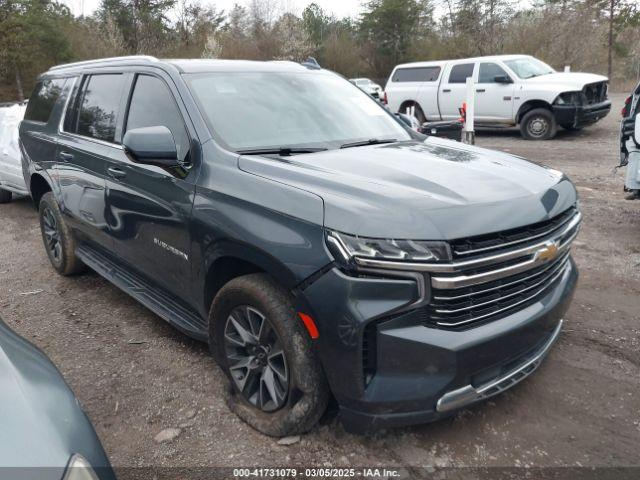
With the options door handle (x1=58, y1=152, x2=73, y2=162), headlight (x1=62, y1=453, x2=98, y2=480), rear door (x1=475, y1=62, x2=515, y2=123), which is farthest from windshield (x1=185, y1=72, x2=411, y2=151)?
rear door (x1=475, y1=62, x2=515, y2=123)

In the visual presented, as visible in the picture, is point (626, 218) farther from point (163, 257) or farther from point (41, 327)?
point (41, 327)

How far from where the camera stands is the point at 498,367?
2.41 metres

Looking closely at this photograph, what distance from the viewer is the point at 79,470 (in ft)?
4.58

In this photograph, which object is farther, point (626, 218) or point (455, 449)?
point (626, 218)

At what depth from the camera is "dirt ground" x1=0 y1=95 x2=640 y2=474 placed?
259 cm

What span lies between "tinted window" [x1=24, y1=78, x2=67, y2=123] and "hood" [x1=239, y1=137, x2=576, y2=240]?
3.06 meters

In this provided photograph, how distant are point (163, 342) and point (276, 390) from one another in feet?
4.76

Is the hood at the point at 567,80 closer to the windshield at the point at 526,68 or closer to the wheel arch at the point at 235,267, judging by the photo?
the windshield at the point at 526,68

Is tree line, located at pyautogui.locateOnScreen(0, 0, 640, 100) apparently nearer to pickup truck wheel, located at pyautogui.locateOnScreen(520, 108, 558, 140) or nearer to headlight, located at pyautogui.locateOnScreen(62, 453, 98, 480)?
pickup truck wheel, located at pyautogui.locateOnScreen(520, 108, 558, 140)

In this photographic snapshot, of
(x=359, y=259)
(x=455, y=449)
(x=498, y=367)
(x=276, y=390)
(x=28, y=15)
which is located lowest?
(x=455, y=449)

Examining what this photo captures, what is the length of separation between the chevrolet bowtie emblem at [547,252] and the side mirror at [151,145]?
1.92 metres

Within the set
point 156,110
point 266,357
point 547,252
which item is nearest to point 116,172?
point 156,110

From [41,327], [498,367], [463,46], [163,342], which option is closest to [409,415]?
[498,367]

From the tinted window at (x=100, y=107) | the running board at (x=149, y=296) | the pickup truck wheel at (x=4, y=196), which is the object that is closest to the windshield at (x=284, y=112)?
the tinted window at (x=100, y=107)
